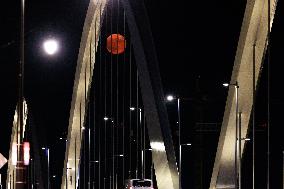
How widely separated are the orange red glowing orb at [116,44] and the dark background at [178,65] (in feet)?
20.7

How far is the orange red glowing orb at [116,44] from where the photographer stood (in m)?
28.0

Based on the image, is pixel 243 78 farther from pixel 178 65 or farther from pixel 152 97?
pixel 178 65

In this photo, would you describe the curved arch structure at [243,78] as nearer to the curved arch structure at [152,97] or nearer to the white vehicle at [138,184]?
the curved arch structure at [152,97]

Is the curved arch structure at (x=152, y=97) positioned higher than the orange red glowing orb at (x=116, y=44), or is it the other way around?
the orange red glowing orb at (x=116, y=44)

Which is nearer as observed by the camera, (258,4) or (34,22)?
(258,4)

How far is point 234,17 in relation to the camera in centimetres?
4825

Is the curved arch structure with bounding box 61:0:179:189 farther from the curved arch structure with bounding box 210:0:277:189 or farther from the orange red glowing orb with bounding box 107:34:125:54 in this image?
the orange red glowing orb with bounding box 107:34:125:54

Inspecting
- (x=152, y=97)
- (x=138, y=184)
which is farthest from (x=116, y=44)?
(x=138, y=184)

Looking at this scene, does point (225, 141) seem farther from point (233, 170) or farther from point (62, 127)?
point (62, 127)

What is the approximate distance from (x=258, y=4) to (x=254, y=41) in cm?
111

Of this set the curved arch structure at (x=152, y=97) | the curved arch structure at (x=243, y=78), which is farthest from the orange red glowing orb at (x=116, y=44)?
the curved arch structure at (x=243, y=78)

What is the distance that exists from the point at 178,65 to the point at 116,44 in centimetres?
3192

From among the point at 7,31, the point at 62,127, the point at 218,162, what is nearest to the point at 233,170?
the point at 218,162

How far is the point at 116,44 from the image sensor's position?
28.3 meters
